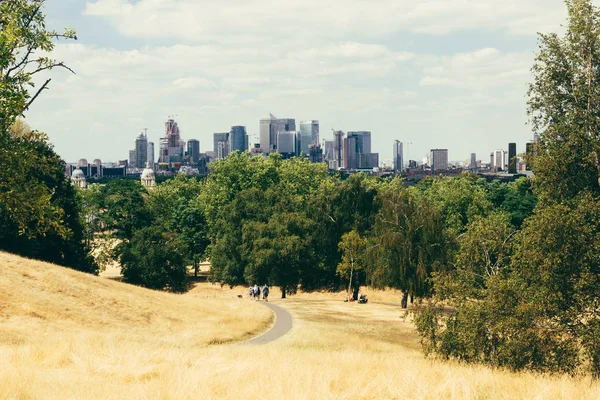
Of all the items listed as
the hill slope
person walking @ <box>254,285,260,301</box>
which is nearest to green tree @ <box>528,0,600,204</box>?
the hill slope

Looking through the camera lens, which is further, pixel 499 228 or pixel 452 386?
pixel 499 228

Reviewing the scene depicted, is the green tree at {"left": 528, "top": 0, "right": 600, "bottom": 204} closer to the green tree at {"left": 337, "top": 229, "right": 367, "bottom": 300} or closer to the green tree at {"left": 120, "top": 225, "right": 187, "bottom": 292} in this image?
the green tree at {"left": 337, "top": 229, "right": 367, "bottom": 300}

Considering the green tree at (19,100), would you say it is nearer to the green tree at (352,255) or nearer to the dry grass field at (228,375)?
the dry grass field at (228,375)

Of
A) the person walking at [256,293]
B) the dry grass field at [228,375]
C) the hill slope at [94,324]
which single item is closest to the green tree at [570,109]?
the dry grass field at [228,375]

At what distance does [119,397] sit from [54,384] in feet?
6.02

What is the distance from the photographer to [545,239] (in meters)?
23.8

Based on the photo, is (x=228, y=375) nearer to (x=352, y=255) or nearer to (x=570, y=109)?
(x=570, y=109)

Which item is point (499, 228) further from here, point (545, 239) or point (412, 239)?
point (412, 239)

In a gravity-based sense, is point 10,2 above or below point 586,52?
above

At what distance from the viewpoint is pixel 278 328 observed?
41.8 m

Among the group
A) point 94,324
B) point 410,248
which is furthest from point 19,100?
point 410,248

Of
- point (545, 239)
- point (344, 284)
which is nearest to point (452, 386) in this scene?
point (545, 239)

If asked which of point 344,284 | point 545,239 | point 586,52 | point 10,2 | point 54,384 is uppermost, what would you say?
point 10,2

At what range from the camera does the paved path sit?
36181mm
